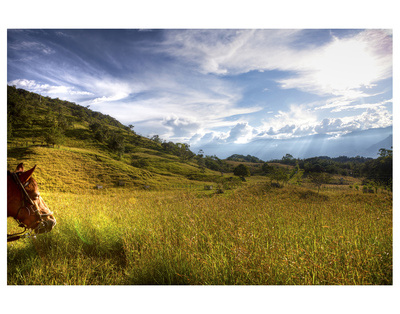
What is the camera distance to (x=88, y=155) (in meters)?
8.94

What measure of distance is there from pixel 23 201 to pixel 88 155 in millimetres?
6930

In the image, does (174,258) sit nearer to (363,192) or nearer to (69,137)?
(363,192)

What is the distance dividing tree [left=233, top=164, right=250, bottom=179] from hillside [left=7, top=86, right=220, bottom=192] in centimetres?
101

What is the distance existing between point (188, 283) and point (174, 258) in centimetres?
37

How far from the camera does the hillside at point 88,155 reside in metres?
7.04

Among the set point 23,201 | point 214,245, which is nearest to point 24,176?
point 23,201

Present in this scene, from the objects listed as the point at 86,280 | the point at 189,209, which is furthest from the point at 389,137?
the point at 86,280

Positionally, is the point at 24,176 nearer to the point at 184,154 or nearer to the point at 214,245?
the point at 214,245

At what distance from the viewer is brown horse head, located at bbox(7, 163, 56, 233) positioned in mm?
2678

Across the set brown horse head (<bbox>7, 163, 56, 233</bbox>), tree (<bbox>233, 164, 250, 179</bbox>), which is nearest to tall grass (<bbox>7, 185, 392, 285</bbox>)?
brown horse head (<bbox>7, 163, 56, 233</bbox>)

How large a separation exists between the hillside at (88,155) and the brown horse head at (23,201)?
3.70 meters

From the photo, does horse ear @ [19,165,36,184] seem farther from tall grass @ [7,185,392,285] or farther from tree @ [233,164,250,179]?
tree @ [233,164,250,179]

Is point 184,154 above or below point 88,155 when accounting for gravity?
above

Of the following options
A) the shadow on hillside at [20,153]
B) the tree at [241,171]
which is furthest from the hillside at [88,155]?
the tree at [241,171]
